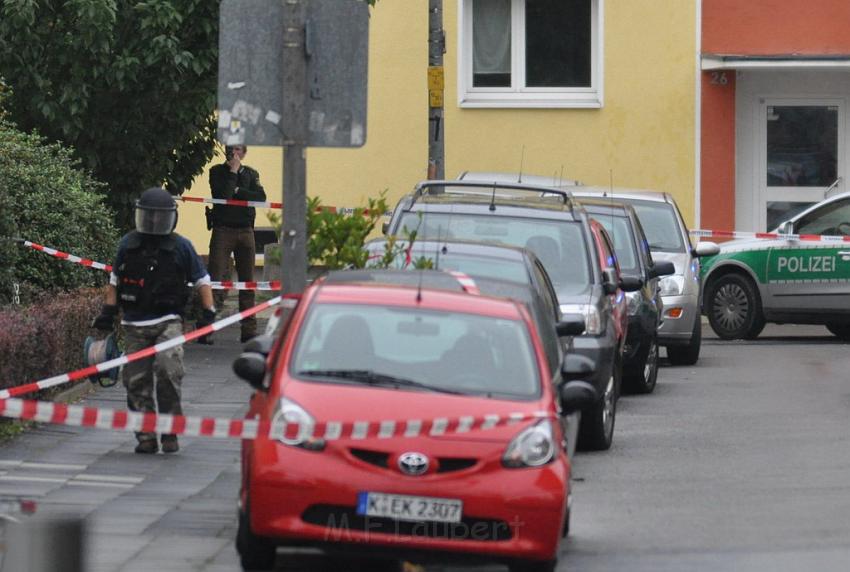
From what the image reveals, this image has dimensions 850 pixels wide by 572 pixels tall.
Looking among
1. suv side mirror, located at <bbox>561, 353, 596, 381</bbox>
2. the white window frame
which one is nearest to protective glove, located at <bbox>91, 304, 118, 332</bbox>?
suv side mirror, located at <bbox>561, 353, 596, 381</bbox>

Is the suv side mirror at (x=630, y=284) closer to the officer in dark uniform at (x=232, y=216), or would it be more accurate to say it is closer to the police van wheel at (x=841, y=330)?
the officer in dark uniform at (x=232, y=216)

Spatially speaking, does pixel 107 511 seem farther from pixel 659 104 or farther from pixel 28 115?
pixel 659 104

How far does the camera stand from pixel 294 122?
31.3ft

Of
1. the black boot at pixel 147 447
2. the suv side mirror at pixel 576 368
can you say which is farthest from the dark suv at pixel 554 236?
the suv side mirror at pixel 576 368

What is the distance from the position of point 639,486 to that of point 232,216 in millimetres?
8534

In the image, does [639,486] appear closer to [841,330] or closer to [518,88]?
[841,330]

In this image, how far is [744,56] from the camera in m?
26.4

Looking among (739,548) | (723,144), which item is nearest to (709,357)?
(723,144)

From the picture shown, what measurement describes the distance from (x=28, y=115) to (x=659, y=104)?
11.0m

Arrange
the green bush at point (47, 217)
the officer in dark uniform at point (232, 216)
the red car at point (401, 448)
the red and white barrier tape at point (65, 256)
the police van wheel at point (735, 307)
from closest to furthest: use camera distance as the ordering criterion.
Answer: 1. the red car at point (401, 448)
2. the red and white barrier tape at point (65, 256)
3. the green bush at point (47, 217)
4. the officer in dark uniform at point (232, 216)
5. the police van wheel at point (735, 307)

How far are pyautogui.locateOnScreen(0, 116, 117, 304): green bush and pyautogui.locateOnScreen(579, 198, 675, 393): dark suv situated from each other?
459cm

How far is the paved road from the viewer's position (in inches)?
369

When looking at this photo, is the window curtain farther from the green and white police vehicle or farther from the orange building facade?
the green and white police vehicle

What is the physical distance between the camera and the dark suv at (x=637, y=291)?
16.4m
